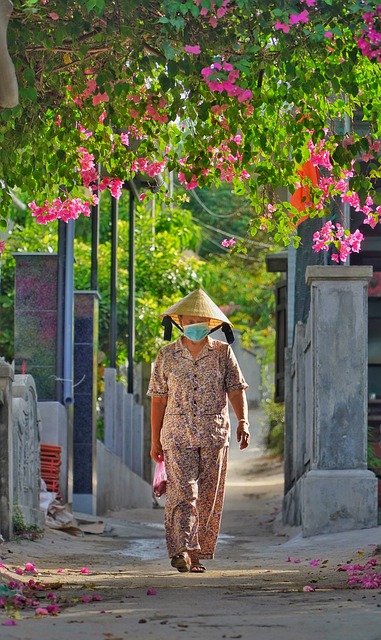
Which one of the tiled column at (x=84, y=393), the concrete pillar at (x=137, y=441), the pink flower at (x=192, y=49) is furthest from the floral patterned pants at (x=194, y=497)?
the concrete pillar at (x=137, y=441)

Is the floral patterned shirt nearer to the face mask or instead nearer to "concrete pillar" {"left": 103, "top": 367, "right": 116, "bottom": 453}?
the face mask

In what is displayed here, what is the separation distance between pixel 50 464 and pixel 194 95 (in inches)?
315

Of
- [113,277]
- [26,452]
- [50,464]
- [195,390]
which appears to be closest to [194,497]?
[195,390]

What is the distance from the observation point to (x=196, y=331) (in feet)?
32.2

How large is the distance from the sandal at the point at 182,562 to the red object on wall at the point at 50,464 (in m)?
7.27

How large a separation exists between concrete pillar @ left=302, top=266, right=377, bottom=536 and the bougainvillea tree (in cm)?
147

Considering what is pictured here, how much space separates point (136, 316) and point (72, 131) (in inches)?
761

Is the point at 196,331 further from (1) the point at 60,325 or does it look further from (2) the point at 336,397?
(1) the point at 60,325

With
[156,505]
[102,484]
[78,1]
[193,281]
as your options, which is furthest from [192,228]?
[78,1]

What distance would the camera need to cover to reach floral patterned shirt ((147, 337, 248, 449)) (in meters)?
9.77

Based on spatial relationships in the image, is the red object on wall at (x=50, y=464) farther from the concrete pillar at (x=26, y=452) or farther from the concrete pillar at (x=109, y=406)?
the concrete pillar at (x=109, y=406)

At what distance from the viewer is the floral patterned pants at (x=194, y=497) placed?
962cm

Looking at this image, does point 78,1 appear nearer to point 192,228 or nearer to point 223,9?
point 223,9

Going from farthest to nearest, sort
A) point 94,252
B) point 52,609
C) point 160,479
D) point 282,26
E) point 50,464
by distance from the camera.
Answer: point 94,252, point 50,464, point 160,479, point 282,26, point 52,609
